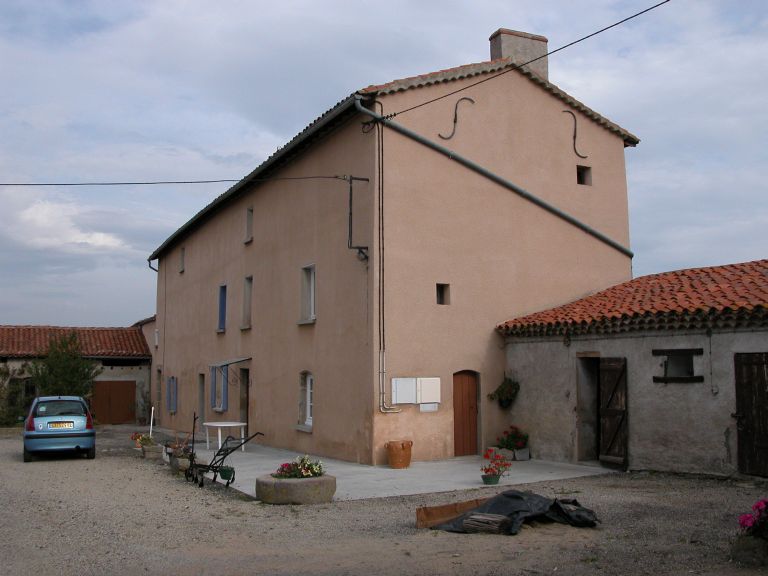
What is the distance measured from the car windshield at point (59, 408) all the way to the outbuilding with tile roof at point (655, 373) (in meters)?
9.44

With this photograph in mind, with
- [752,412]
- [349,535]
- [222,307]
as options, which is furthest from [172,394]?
[752,412]

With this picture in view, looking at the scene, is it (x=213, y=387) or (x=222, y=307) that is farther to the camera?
Answer: (x=222, y=307)

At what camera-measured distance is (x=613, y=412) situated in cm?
1343

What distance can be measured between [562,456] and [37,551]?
9.91 m

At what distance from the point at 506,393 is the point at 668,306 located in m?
4.15

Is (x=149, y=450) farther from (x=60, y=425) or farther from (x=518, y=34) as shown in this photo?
(x=518, y=34)

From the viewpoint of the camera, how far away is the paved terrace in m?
A: 11.5

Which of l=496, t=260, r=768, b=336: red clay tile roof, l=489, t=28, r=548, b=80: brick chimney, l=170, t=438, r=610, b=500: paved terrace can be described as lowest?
l=170, t=438, r=610, b=500: paved terrace

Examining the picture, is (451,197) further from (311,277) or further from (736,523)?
(736,523)

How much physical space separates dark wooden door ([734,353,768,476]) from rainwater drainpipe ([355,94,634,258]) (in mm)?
6307

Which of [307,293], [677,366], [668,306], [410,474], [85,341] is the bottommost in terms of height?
[410,474]

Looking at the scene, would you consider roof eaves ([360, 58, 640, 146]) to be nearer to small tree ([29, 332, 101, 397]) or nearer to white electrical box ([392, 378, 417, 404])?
white electrical box ([392, 378, 417, 404])

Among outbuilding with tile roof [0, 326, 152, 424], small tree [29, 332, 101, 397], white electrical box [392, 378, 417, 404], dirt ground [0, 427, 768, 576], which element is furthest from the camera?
outbuilding with tile roof [0, 326, 152, 424]

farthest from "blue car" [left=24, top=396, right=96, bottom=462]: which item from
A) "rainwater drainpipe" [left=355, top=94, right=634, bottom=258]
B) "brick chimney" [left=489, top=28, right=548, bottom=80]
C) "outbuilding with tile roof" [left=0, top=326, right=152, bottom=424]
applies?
"outbuilding with tile roof" [left=0, top=326, right=152, bottom=424]
